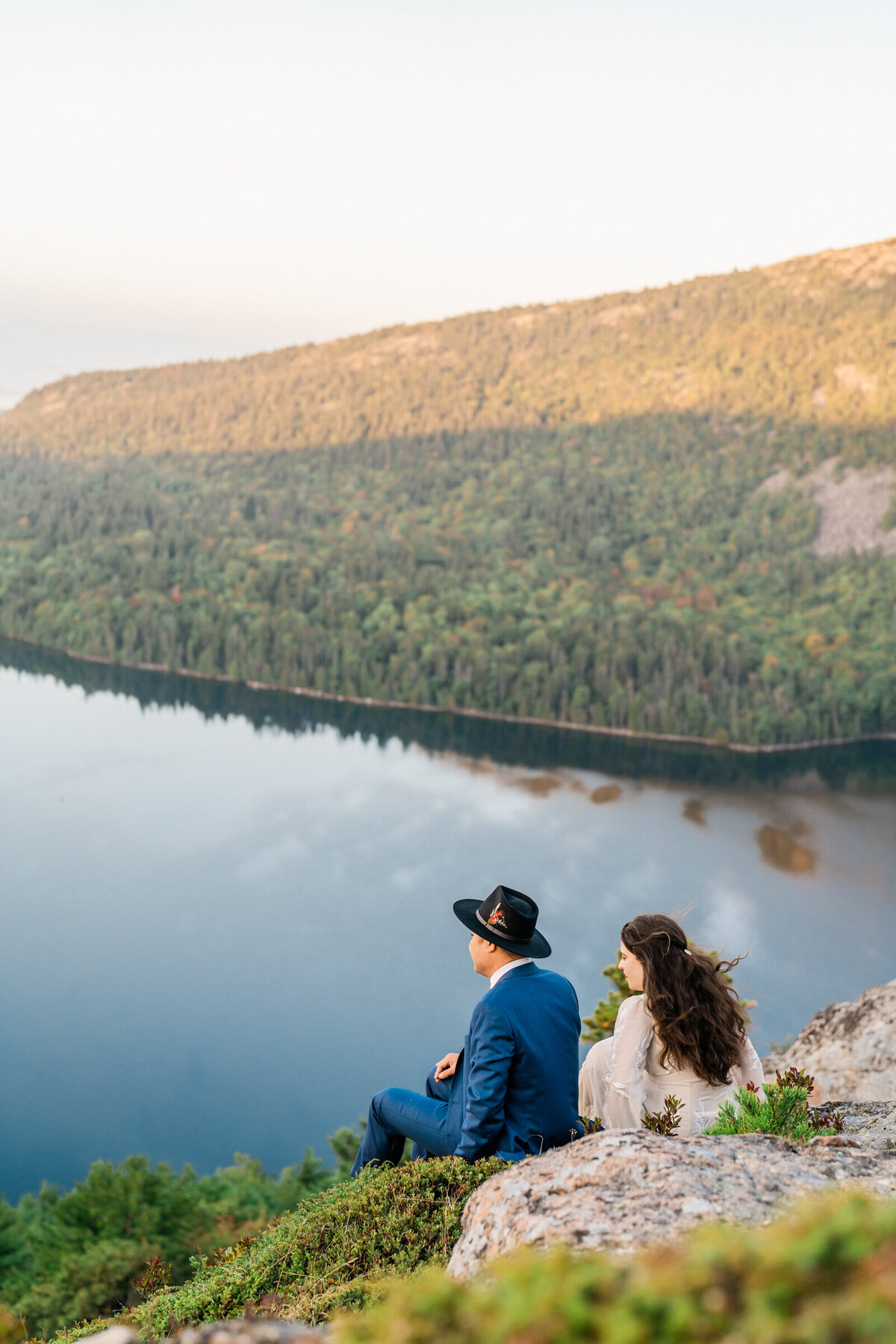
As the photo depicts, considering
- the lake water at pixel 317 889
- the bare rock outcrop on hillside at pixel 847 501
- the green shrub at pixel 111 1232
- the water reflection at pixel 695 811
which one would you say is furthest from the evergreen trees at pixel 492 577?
the green shrub at pixel 111 1232

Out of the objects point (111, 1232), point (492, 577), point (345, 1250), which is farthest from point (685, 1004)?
point (492, 577)

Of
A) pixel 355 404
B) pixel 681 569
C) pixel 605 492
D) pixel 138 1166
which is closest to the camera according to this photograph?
pixel 138 1166

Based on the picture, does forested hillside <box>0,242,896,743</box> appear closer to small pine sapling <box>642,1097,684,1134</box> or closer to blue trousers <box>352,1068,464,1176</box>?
blue trousers <box>352,1068,464,1176</box>

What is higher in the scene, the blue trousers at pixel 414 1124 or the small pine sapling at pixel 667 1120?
the small pine sapling at pixel 667 1120

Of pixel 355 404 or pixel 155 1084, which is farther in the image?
pixel 355 404

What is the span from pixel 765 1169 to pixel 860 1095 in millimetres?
5296

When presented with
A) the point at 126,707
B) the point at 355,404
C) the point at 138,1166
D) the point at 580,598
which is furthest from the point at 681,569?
the point at 138,1166

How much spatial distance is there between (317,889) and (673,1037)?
51.0 m

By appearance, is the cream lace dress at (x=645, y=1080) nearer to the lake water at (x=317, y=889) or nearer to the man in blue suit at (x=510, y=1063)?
the man in blue suit at (x=510, y=1063)

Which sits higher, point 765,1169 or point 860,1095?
point 765,1169

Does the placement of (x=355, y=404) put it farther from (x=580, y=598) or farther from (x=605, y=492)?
(x=580, y=598)

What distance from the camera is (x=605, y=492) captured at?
151125mm

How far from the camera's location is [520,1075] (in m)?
4.31

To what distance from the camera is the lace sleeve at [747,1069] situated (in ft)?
15.7
